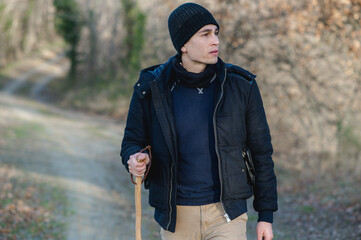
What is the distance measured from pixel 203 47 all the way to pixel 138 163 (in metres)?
0.83

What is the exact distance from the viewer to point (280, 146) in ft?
41.2

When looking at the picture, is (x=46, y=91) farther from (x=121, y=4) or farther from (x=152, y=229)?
(x=152, y=229)

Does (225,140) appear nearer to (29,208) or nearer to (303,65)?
(29,208)

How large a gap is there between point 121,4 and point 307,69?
53.7 ft

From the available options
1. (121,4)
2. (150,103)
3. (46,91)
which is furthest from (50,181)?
(46,91)

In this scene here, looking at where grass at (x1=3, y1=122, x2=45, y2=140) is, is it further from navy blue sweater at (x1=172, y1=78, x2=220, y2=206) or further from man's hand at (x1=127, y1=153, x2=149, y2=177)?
navy blue sweater at (x1=172, y1=78, x2=220, y2=206)

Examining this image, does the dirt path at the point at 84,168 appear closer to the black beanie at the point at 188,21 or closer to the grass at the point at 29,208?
the grass at the point at 29,208

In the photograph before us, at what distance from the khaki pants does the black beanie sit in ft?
3.45

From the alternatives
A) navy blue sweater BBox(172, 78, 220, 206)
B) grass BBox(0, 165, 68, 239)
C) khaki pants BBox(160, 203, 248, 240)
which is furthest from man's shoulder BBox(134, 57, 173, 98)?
grass BBox(0, 165, 68, 239)

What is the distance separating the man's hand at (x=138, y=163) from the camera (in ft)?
9.78

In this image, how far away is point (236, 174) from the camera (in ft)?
9.83

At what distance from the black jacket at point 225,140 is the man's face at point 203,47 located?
114 millimetres

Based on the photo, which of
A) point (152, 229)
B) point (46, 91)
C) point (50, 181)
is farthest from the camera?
point (46, 91)

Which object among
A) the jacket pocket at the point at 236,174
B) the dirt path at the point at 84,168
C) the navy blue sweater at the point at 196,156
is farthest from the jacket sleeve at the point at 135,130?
the dirt path at the point at 84,168
